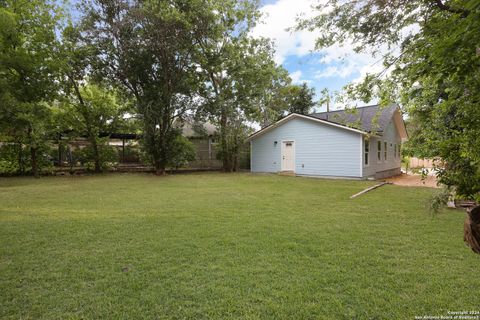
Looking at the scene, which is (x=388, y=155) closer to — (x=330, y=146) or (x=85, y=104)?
(x=330, y=146)

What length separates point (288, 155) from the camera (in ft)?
47.2

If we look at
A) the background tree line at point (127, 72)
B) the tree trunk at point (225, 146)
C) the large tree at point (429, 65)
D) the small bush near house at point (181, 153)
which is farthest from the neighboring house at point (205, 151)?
the large tree at point (429, 65)

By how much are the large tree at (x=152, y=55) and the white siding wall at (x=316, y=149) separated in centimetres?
571

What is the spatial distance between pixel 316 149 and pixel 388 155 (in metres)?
5.89

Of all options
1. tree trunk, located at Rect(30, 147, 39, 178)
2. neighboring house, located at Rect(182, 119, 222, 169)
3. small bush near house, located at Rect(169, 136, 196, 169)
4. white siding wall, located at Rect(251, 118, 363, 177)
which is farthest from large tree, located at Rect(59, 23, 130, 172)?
white siding wall, located at Rect(251, 118, 363, 177)

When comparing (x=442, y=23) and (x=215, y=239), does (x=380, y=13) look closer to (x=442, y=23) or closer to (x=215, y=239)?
(x=442, y=23)

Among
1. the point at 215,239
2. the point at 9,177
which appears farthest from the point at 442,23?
the point at 9,177

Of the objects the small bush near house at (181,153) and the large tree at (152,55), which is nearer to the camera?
the large tree at (152,55)

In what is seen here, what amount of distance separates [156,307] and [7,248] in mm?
2801

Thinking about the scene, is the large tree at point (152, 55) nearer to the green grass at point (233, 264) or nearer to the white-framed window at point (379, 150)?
the green grass at point (233, 264)

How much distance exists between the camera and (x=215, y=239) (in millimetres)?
3652

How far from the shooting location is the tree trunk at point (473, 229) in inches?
56.7

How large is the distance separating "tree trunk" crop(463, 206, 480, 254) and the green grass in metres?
0.90

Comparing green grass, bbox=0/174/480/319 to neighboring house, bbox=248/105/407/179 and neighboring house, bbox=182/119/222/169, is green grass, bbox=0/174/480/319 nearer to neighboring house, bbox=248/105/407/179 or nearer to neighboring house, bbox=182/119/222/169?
neighboring house, bbox=248/105/407/179
